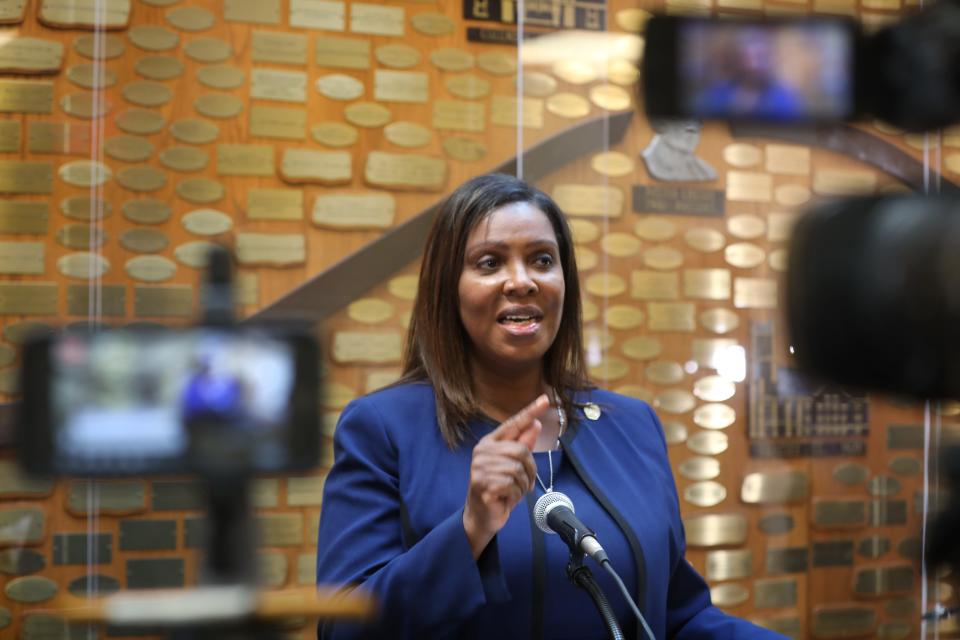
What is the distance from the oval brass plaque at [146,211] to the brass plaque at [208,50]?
0.42 meters

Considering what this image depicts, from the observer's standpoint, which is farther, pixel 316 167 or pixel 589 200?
pixel 589 200

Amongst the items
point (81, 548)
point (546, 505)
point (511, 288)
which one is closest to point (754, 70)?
point (546, 505)

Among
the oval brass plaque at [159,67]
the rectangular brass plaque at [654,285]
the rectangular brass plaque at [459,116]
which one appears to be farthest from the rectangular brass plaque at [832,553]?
the oval brass plaque at [159,67]

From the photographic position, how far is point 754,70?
0.66 metres

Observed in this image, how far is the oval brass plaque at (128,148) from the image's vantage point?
2.87 metres

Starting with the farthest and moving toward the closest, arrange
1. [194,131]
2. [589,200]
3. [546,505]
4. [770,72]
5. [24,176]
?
1. [589,200]
2. [194,131]
3. [24,176]
4. [546,505]
5. [770,72]

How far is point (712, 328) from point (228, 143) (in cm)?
165

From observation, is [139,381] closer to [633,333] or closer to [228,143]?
[228,143]

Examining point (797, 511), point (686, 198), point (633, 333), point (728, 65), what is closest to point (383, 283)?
point (633, 333)

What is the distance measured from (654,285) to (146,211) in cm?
158

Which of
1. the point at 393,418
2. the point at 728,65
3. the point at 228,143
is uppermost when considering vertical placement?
the point at 728,65

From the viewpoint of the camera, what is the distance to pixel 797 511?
3.55 meters

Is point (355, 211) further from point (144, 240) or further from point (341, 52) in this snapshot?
point (144, 240)

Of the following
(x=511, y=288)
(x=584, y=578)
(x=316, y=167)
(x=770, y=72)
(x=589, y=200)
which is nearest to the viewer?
(x=770, y=72)
